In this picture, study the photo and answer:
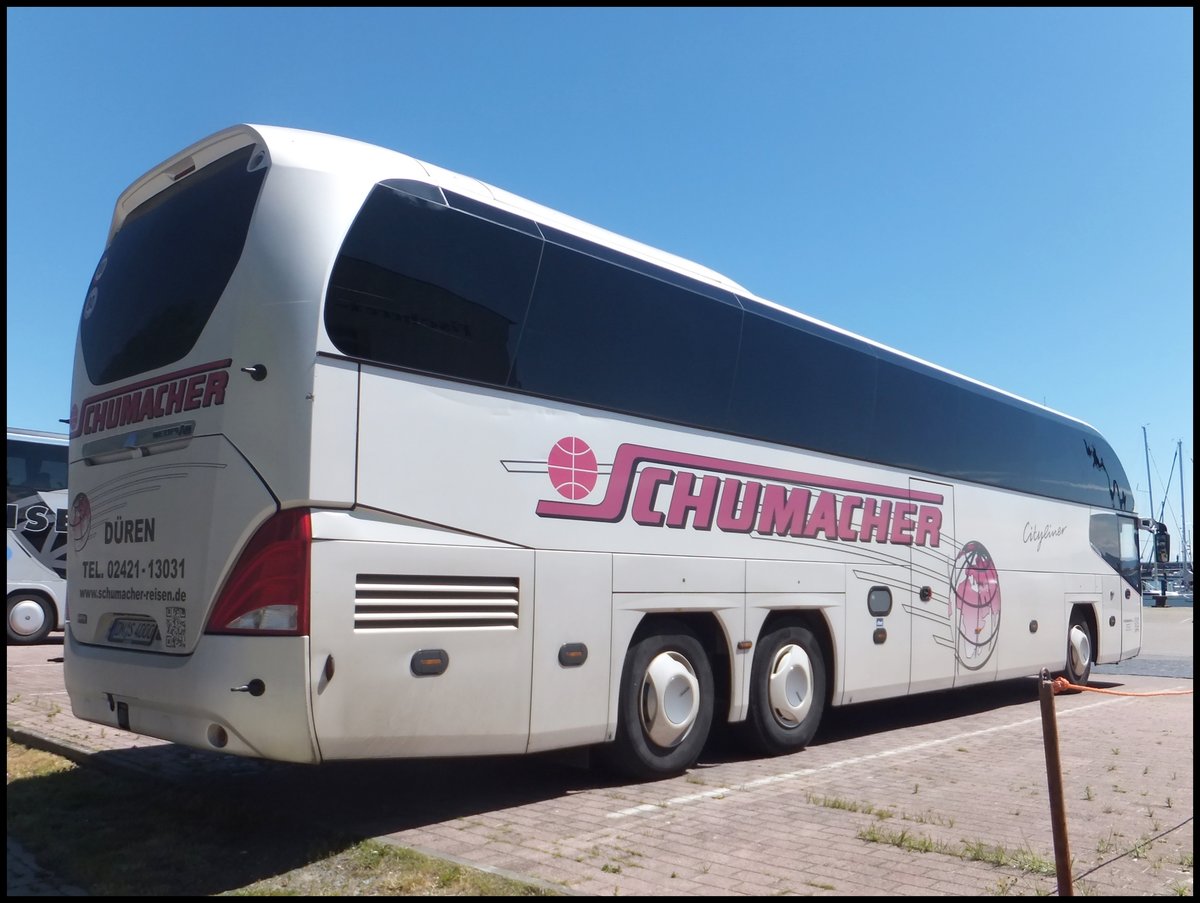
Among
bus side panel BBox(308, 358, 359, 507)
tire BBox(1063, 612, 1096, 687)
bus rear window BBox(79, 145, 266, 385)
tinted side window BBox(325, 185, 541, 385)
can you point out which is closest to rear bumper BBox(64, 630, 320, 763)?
bus side panel BBox(308, 358, 359, 507)

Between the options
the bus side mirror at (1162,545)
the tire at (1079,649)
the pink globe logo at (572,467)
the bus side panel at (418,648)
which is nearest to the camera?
the bus side panel at (418,648)

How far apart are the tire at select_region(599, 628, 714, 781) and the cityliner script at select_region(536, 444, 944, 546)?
3.17 feet

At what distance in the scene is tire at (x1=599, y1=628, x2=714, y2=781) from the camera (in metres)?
7.57

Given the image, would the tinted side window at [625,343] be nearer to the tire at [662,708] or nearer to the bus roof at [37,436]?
the tire at [662,708]

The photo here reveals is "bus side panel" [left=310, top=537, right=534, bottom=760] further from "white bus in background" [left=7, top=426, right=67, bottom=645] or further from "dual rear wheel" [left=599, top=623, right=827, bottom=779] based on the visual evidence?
"white bus in background" [left=7, top=426, right=67, bottom=645]

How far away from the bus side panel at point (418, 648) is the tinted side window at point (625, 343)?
1369 millimetres

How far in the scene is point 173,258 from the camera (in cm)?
661

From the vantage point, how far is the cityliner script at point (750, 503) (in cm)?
761

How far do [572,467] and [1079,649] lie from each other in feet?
35.5

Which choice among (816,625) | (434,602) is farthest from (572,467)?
(816,625)

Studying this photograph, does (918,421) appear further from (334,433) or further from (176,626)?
(176,626)

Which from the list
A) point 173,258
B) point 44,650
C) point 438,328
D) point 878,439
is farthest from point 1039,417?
point 44,650

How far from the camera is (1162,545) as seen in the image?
17922 mm

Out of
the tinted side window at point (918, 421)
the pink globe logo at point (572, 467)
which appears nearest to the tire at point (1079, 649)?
the tinted side window at point (918, 421)
